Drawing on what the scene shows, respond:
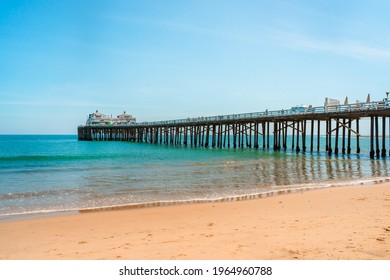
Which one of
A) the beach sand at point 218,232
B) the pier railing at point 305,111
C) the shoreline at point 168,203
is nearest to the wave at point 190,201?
the shoreline at point 168,203

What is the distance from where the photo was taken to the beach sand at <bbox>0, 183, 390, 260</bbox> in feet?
16.3

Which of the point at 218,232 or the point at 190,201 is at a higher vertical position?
the point at 218,232

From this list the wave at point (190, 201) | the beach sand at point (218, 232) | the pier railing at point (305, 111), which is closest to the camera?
the beach sand at point (218, 232)

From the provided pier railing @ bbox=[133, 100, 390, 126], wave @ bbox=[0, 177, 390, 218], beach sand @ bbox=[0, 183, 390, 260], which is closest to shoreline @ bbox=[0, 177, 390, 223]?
wave @ bbox=[0, 177, 390, 218]

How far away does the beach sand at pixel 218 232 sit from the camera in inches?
196

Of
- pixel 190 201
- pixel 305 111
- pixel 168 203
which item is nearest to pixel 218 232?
pixel 168 203

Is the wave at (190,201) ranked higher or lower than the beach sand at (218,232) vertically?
lower

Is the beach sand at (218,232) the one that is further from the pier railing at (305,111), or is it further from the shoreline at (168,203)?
the pier railing at (305,111)

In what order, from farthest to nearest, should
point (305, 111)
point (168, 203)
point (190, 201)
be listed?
point (305, 111)
point (190, 201)
point (168, 203)

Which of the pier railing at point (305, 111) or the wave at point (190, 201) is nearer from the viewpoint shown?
the wave at point (190, 201)

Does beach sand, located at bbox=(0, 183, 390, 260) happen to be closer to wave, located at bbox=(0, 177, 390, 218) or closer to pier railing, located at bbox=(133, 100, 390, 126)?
wave, located at bbox=(0, 177, 390, 218)

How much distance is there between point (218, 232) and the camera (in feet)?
20.8

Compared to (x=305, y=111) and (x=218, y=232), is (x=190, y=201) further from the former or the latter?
(x=305, y=111)
